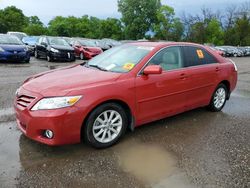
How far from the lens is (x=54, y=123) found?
3.80m

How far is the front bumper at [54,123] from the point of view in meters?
3.81

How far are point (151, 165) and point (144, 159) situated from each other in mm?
187

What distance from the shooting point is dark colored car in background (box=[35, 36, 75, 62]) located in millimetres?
16750

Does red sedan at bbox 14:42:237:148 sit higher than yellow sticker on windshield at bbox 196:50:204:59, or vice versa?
yellow sticker on windshield at bbox 196:50:204:59

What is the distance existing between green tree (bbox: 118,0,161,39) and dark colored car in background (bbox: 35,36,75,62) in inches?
2002

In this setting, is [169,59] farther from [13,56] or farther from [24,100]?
[13,56]

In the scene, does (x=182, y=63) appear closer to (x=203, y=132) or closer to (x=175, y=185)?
(x=203, y=132)

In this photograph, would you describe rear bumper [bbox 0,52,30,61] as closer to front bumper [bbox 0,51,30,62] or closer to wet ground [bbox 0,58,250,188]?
front bumper [bbox 0,51,30,62]

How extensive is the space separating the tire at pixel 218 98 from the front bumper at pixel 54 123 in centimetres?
337

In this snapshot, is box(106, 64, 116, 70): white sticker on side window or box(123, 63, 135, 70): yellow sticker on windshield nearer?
box(123, 63, 135, 70): yellow sticker on windshield

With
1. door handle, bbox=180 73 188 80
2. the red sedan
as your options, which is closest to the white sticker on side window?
the red sedan

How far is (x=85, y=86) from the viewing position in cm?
407

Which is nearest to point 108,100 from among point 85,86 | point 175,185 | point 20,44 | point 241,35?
point 85,86

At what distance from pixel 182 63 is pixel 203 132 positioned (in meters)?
1.29
